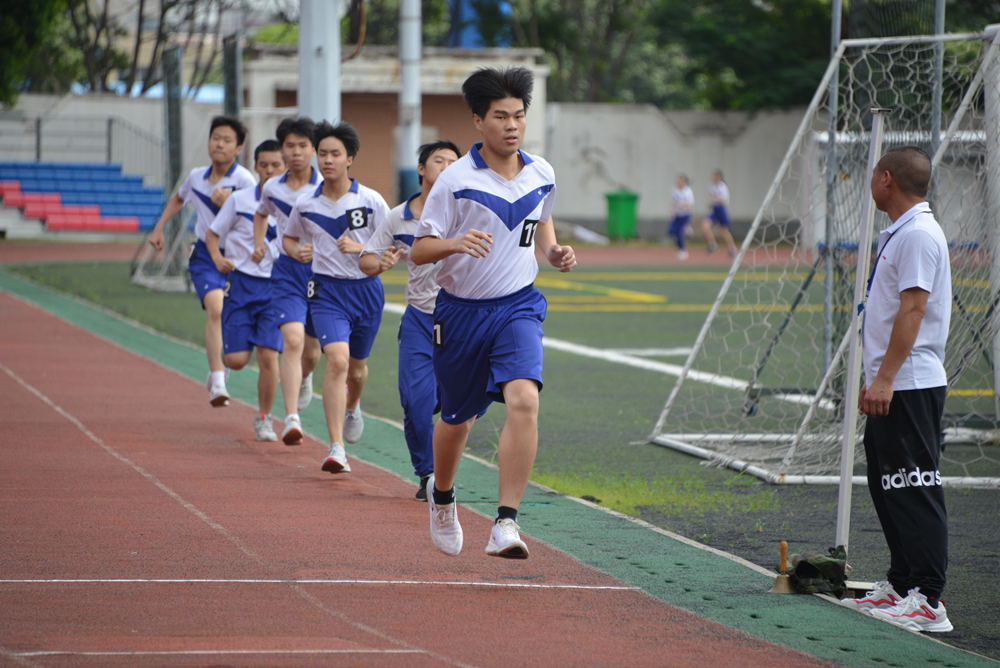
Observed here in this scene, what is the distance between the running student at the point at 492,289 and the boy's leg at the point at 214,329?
4.55 meters

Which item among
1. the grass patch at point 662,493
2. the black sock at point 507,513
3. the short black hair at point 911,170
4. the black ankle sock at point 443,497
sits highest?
the short black hair at point 911,170

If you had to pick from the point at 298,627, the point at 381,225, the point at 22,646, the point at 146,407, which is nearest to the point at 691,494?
the point at 381,225

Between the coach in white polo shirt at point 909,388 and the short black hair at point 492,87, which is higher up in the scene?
the short black hair at point 492,87

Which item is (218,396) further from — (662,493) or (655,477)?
(662,493)

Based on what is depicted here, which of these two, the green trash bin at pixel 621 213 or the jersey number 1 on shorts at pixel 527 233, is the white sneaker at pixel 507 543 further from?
the green trash bin at pixel 621 213

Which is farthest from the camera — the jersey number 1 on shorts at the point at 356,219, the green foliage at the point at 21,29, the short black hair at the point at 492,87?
the green foliage at the point at 21,29

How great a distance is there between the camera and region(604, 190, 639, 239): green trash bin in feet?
115

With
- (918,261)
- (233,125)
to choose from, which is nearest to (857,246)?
(918,261)

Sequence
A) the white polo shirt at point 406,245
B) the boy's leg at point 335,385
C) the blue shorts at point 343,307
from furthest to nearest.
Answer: the blue shorts at point 343,307 → the boy's leg at point 335,385 → the white polo shirt at point 406,245

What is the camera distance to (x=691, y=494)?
7.21m

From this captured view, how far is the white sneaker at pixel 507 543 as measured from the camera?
4891 millimetres

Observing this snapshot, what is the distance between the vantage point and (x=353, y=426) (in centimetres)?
799

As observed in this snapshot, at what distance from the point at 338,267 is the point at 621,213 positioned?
28.3 m

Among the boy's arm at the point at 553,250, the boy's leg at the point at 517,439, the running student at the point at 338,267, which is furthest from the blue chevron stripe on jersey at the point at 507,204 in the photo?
the running student at the point at 338,267
